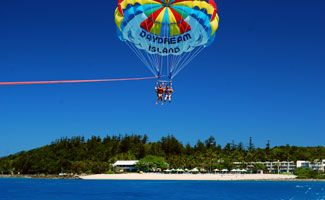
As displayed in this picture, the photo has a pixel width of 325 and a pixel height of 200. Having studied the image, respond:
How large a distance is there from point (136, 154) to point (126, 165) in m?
10.1

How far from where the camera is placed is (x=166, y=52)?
26.3 m

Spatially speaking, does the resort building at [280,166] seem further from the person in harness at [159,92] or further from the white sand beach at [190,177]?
the person in harness at [159,92]

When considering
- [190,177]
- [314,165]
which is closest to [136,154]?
[190,177]

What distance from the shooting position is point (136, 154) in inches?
5699

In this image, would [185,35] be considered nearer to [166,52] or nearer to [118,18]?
[166,52]

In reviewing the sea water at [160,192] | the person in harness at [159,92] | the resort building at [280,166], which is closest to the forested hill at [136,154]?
the resort building at [280,166]

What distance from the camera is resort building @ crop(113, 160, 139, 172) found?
134125 millimetres

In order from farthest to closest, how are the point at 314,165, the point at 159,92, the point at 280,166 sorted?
the point at 280,166 → the point at 314,165 → the point at 159,92

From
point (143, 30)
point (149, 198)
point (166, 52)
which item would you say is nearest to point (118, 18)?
point (143, 30)

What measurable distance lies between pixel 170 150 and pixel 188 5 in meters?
120

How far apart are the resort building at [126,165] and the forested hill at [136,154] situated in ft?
8.48

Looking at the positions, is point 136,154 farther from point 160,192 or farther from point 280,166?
point 160,192

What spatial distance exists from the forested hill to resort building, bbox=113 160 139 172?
8.48 ft

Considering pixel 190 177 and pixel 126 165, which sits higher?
pixel 126 165
